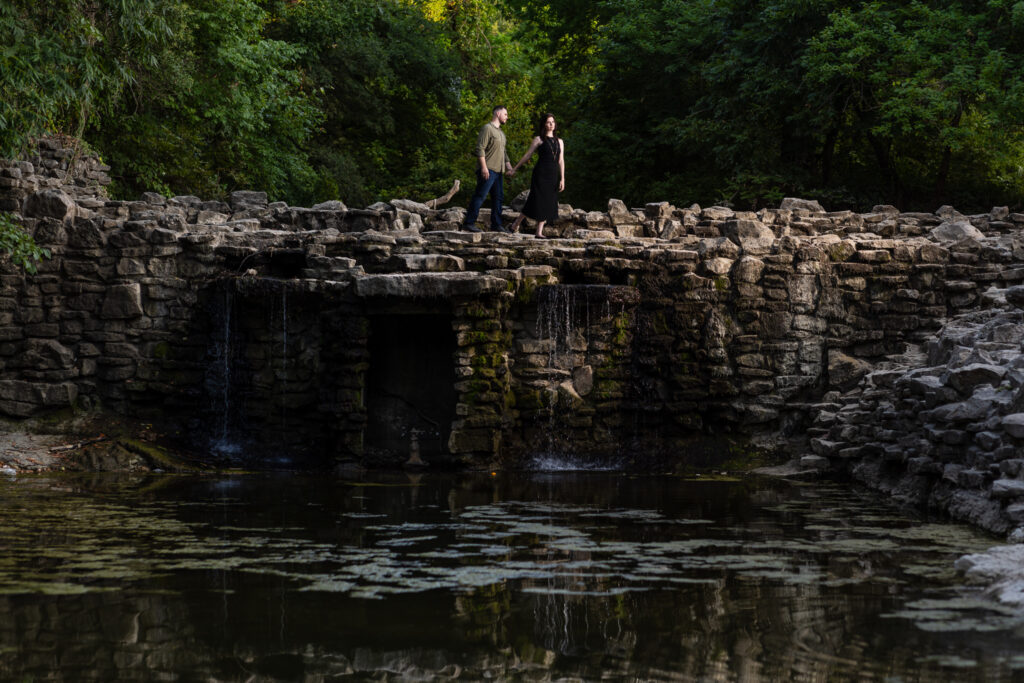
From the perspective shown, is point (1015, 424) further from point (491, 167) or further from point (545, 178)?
point (491, 167)

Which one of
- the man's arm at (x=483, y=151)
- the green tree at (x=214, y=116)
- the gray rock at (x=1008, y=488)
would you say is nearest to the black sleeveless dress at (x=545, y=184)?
the man's arm at (x=483, y=151)

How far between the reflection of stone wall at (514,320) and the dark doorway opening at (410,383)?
0.43m

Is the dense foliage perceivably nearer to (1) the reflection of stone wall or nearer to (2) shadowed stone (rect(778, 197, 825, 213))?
(1) the reflection of stone wall

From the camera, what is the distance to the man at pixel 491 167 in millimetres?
13625

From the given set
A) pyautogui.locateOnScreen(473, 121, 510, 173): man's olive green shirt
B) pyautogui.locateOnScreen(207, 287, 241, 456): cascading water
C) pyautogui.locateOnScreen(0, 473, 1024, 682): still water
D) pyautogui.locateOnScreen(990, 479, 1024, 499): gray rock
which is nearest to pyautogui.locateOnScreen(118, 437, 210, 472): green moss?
pyautogui.locateOnScreen(207, 287, 241, 456): cascading water

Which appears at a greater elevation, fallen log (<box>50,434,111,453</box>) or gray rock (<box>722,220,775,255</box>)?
gray rock (<box>722,220,775,255</box>)

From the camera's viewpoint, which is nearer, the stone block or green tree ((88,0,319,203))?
the stone block

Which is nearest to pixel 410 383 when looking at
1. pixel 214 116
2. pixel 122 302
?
pixel 122 302

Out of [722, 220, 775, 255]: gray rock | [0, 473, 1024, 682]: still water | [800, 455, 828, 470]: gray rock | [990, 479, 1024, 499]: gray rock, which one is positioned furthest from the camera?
[722, 220, 775, 255]: gray rock

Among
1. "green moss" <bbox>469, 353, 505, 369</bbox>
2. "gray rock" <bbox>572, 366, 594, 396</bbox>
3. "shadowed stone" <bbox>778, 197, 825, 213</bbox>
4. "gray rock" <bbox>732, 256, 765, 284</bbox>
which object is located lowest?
"gray rock" <bbox>572, 366, 594, 396</bbox>

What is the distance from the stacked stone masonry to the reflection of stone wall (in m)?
0.02

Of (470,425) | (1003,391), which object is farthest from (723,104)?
(1003,391)

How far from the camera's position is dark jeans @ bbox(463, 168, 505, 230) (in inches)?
543

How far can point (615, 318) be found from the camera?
12930 mm
